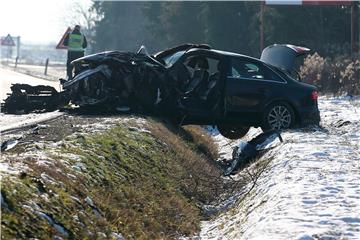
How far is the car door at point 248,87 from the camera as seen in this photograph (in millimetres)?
12445

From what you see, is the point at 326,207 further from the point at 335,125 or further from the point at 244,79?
the point at 335,125

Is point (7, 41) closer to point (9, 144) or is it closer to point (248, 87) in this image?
point (248, 87)

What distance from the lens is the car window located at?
12547mm

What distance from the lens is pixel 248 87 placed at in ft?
40.9

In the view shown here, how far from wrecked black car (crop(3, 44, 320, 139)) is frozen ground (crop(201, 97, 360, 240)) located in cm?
158

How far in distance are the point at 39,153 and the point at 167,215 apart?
64.1 inches

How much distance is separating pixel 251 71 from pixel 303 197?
5771 mm

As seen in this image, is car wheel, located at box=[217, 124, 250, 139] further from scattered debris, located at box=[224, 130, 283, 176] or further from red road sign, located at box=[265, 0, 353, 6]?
red road sign, located at box=[265, 0, 353, 6]

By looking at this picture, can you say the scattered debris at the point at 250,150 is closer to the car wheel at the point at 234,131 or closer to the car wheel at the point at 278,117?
the car wheel at the point at 278,117

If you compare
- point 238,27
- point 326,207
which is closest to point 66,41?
point 326,207

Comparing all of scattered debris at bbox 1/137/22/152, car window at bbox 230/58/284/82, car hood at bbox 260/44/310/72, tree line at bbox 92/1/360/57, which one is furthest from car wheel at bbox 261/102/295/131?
tree line at bbox 92/1/360/57

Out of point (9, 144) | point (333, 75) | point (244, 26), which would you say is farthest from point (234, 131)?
point (244, 26)

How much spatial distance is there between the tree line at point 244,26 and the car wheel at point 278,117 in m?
22.5

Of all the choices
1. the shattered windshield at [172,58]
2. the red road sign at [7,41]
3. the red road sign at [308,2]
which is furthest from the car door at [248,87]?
the red road sign at [7,41]
